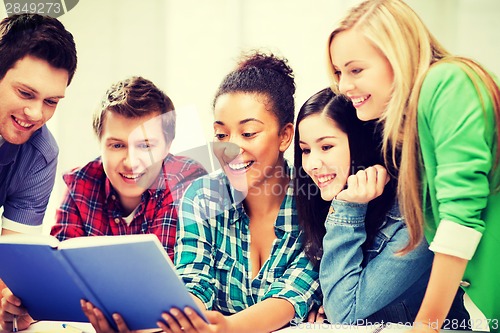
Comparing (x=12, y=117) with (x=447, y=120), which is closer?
(x=447, y=120)

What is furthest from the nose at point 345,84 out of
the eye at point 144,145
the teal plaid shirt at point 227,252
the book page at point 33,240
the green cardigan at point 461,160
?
the book page at point 33,240

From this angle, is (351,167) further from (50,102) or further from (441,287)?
(50,102)

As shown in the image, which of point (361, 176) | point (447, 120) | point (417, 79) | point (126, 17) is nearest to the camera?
point (447, 120)

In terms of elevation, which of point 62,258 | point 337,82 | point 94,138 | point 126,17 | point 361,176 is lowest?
point 62,258

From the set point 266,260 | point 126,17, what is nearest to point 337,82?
point 266,260

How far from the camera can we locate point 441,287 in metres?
1.53

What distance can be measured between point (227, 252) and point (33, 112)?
74 centimetres

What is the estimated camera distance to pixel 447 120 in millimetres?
1487

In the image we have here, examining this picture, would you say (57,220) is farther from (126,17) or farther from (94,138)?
(126,17)

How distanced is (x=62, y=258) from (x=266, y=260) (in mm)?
613

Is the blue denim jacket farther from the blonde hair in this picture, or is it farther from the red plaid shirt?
the red plaid shirt

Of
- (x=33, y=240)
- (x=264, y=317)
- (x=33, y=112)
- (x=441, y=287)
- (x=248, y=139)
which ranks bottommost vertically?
(x=264, y=317)

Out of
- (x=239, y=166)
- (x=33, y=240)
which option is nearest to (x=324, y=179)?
(x=239, y=166)

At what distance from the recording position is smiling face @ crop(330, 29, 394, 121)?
1.67 meters
